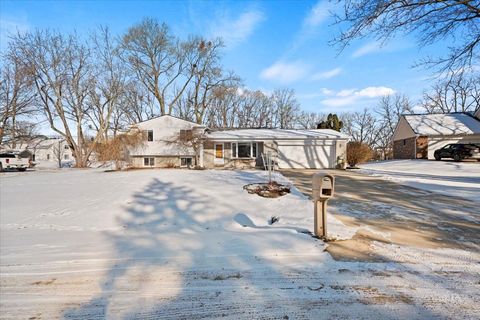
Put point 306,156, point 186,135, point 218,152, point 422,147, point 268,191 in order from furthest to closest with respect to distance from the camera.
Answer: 1. point 422,147
2. point 186,135
3. point 218,152
4. point 306,156
5. point 268,191

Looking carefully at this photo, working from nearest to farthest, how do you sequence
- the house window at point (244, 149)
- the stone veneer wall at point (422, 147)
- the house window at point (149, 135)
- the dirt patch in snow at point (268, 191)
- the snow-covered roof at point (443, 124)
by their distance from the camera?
the dirt patch in snow at point (268, 191), the house window at point (244, 149), the house window at point (149, 135), the snow-covered roof at point (443, 124), the stone veneer wall at point (422, 147)

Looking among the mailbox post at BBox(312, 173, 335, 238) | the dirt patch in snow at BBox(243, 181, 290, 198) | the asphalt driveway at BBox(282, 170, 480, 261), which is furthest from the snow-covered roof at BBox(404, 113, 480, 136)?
the mailbox post at BBox(312, 173, 335, 238)

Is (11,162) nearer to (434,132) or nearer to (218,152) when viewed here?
(218,152)

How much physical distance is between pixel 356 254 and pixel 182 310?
2.60 metres

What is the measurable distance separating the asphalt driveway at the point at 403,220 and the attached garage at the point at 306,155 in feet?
32.8

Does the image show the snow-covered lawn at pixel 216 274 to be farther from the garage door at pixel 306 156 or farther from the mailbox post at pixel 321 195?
the garage door at pixel 306 156

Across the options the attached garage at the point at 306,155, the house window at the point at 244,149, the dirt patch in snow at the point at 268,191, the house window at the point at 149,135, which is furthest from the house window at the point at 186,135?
the dirt patch in snow at the point at 268,191

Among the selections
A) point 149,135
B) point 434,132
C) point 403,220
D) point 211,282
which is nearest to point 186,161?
point 149,135

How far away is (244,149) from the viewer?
19.6 metres

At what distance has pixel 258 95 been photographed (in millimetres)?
45938

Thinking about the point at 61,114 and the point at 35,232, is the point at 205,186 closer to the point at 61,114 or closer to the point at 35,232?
the point at 35,232

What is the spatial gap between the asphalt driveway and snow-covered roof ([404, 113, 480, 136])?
65.1 feet

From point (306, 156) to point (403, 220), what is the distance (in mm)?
13864

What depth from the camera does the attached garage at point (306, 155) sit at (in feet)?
63.4
